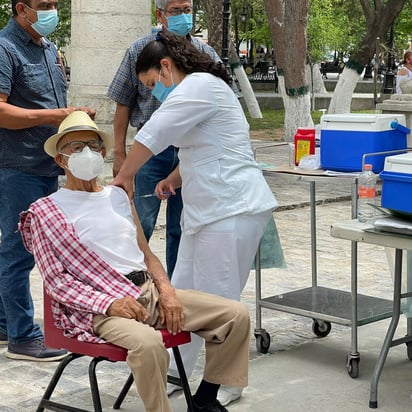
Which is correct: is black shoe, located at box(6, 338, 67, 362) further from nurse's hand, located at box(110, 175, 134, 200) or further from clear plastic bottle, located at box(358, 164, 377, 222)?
clear plastic bottle, located at box(358, 164, 377, 222)

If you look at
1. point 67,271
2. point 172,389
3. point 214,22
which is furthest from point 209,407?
point 214,22

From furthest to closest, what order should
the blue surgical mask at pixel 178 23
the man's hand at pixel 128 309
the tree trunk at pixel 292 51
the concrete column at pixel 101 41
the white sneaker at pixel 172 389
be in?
1. the tree trunk at pixel 292 51
2. the concrete column at pixel 101 41
3. the blue surgical mask at pixel 178 23
4. the white sneaker at pixel 172 389
5. the man's hand at pixel 128 309

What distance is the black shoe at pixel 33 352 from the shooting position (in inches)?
218

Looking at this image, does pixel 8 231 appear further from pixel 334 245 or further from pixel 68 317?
pixel 334 245

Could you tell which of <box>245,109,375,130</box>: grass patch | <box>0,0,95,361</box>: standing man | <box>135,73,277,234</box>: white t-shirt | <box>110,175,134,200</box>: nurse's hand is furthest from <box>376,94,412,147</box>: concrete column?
<box>245,109,375,130</box>: grass patch

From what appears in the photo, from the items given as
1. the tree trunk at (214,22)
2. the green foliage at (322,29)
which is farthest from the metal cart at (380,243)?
the green foliage at (322,29)

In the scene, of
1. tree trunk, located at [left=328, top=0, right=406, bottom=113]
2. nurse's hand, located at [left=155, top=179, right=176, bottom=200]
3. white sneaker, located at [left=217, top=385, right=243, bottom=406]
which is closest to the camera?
white sneaker, located at [left=217, top=385, right=243, bottom=406]

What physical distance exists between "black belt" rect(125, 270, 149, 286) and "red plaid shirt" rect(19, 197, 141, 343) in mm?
84

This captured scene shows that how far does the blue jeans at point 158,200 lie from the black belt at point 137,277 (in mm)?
1371

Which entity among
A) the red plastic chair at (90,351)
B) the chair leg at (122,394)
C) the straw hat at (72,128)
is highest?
the straw hat at (72,128)

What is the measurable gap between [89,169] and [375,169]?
181 cm

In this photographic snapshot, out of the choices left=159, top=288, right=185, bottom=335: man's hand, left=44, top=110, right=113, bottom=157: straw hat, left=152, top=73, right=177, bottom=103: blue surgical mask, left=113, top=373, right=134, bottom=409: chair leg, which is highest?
left=152, top=73, right=177, bottom=103: blue surgical mask

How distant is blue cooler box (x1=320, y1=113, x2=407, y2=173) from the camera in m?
5.51

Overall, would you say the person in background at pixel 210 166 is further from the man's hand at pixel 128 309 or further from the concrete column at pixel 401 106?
the concrete column at pixel 401 106
